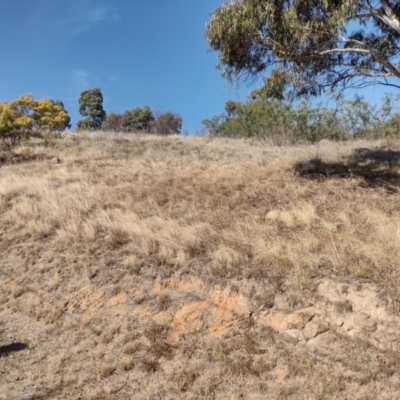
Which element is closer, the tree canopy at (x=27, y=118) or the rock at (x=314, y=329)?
the rock at (x=314, y=329)

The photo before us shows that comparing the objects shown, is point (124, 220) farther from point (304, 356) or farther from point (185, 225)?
point (304, 356)

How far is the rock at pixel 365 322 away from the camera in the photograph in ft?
16.3

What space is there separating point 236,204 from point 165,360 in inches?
181

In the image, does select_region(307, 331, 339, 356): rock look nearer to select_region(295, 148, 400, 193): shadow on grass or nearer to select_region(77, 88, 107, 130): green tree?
select_region(295, 148, 400, 193): shadow on grass

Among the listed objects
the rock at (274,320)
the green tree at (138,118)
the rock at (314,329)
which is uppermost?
the green tree at (138,118)

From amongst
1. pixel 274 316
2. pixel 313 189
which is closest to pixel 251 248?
pixel 274 316

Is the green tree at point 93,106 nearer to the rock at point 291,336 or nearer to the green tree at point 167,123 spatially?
the green tree at point 167,123

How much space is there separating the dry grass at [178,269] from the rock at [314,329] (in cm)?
31

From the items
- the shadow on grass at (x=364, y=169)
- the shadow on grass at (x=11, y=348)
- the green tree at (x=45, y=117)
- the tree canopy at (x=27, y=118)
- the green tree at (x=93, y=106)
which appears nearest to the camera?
the shadow on grass at (x=11, y=348)

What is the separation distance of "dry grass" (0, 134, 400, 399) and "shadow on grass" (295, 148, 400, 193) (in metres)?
0.06

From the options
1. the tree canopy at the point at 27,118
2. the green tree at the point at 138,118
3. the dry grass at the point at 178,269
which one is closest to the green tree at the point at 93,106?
the green tree at the point at 138,118

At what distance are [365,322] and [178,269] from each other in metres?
2.83

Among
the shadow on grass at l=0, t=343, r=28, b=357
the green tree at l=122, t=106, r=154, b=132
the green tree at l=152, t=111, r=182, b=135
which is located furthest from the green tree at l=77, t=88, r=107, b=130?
the shadow on grass at l=0, t=343, r=28, b=357

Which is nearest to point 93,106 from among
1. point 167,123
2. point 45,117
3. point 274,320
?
point 167,123
